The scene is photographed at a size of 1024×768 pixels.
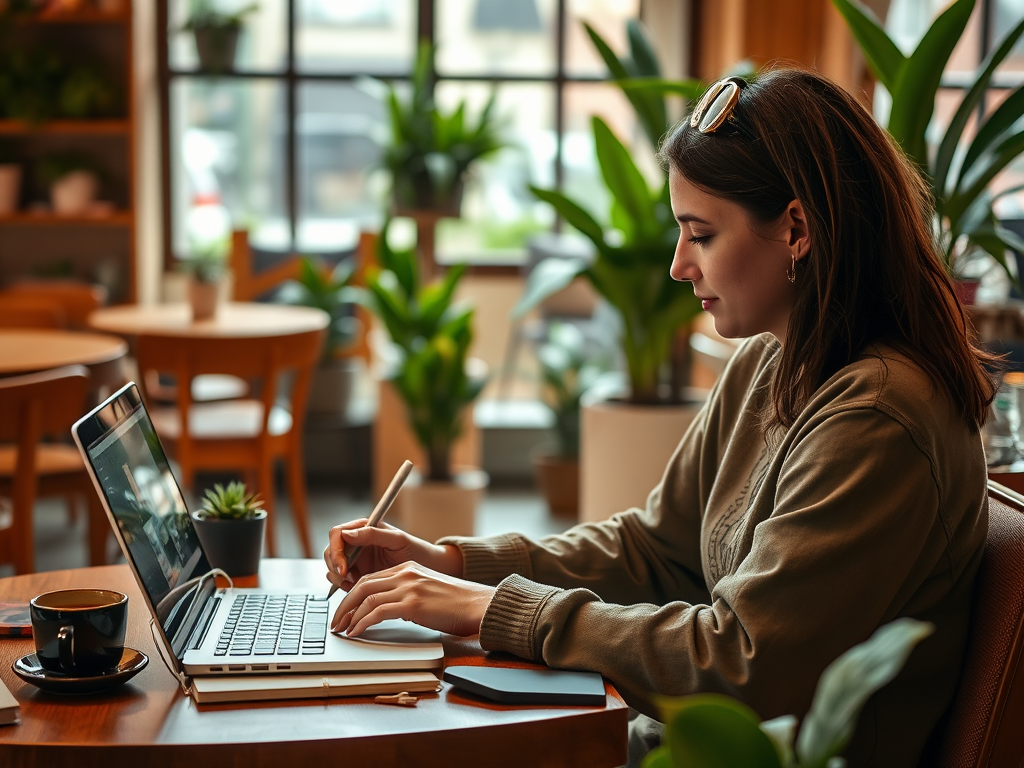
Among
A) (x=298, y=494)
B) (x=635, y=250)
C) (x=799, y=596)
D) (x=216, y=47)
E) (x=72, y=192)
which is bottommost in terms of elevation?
(x=298, y=494)

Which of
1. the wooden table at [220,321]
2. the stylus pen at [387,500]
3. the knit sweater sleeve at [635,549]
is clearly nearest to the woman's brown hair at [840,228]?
the knit sweater sleeve at [635,549]

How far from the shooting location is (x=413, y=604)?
1191mm

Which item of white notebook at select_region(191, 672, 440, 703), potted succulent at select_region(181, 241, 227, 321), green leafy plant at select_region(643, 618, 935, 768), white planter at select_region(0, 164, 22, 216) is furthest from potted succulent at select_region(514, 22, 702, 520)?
white planter at select_region(0, 164, 22, 216)

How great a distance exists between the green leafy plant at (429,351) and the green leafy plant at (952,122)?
2009mm

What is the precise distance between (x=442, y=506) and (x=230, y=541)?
8.54ft

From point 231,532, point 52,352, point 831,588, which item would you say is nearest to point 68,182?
point 52,352

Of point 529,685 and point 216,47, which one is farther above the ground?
point 216,47

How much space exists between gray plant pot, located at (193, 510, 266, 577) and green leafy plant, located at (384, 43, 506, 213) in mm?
2967

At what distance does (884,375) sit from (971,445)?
0.13m

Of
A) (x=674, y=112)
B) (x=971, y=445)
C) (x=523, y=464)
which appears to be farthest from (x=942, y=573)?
(x=674, y=112)

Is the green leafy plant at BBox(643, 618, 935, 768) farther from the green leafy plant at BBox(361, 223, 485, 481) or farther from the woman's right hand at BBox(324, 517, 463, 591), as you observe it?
the green leafy plant at BBox(361, 223, 485, 481)

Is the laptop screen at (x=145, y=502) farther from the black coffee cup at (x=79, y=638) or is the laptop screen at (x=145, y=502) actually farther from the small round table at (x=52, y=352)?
the small round table at (x=52, y=352)

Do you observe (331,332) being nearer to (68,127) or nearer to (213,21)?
(68,127)

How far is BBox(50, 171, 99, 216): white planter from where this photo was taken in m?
5.06
